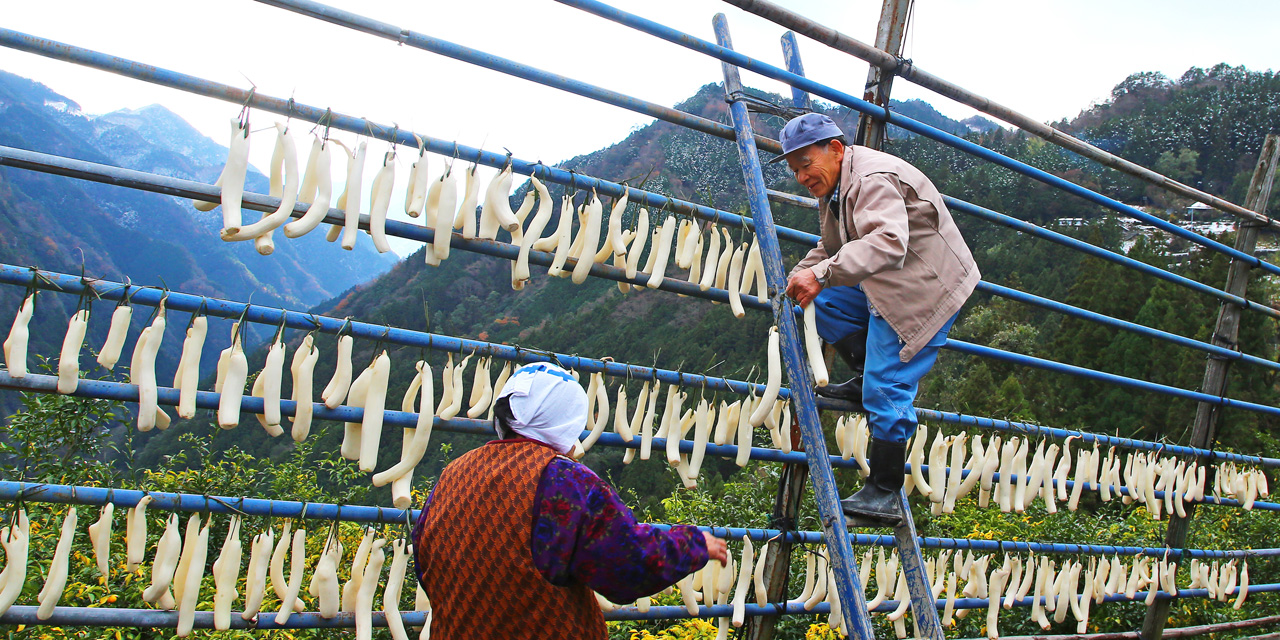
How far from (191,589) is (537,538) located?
2.64ft

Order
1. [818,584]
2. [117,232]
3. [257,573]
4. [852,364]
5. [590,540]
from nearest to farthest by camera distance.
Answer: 1. [590,540]
2. [257,573]
3. [852,364]
4. [818,584]
5. [117,232]

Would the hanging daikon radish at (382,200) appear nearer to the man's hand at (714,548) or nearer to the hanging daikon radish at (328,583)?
the hanging daikon radish at (328,583)

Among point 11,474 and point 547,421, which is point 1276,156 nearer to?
point 547,421

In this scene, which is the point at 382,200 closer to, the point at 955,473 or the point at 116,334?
the point at 116,334

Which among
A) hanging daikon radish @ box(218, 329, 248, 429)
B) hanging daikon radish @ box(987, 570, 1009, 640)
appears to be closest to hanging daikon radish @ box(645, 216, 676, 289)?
hanging daikon radish @ box(218, 329, 248, 429)

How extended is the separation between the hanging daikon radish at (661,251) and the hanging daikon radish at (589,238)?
0.59 feet

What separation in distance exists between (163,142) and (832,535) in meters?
101

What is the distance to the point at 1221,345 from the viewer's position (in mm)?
3279

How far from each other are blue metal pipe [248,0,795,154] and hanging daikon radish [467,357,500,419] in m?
0.67

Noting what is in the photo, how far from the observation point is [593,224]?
1.78 meters

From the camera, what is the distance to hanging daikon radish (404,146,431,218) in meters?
1.60

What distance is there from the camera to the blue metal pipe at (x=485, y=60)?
1.54 metres

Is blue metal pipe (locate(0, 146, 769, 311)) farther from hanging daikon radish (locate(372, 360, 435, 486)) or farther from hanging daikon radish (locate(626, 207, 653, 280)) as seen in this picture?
hanging daikon radish (locate(372, 360, 435, 486))

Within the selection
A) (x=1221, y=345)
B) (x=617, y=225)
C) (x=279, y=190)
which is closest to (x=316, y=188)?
(x=279, y=190)
